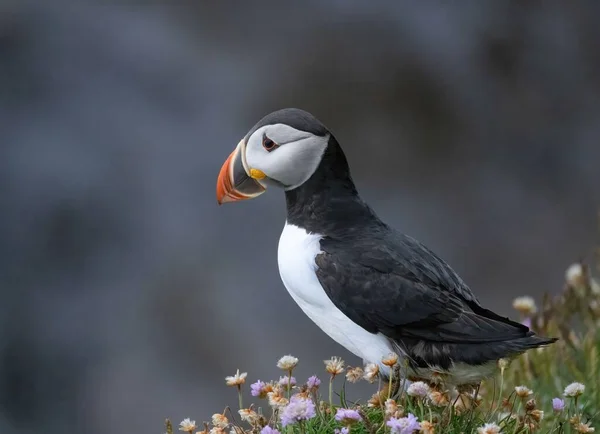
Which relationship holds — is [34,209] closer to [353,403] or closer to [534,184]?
[534,184]

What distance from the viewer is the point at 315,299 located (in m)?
2.06

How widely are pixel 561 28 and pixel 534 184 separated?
1.48 metres

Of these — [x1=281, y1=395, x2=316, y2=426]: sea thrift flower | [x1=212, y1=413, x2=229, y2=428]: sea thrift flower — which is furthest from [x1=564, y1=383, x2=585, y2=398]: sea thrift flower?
[x1=212, y1=413, x2=229, y2=428]: sea thrift flower

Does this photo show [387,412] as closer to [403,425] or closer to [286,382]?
[403,425]

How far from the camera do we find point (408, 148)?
659 centimetres

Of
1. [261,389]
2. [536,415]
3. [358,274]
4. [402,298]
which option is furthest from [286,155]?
[536,415]

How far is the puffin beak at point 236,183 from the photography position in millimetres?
2184

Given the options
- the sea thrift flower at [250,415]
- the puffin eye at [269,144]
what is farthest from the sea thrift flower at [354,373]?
the puffin eye at [269,144]

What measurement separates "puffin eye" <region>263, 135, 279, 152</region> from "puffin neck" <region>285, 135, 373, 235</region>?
0.13 meters

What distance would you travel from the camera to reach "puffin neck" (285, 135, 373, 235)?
7.06 ft

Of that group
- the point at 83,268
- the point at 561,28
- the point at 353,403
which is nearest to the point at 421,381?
the point at 353,403

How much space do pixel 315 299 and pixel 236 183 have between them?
1.23 feet

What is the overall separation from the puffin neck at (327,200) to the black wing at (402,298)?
8 cm

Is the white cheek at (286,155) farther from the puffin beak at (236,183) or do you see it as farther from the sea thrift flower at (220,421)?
the sea thrift flower at (220,421)
